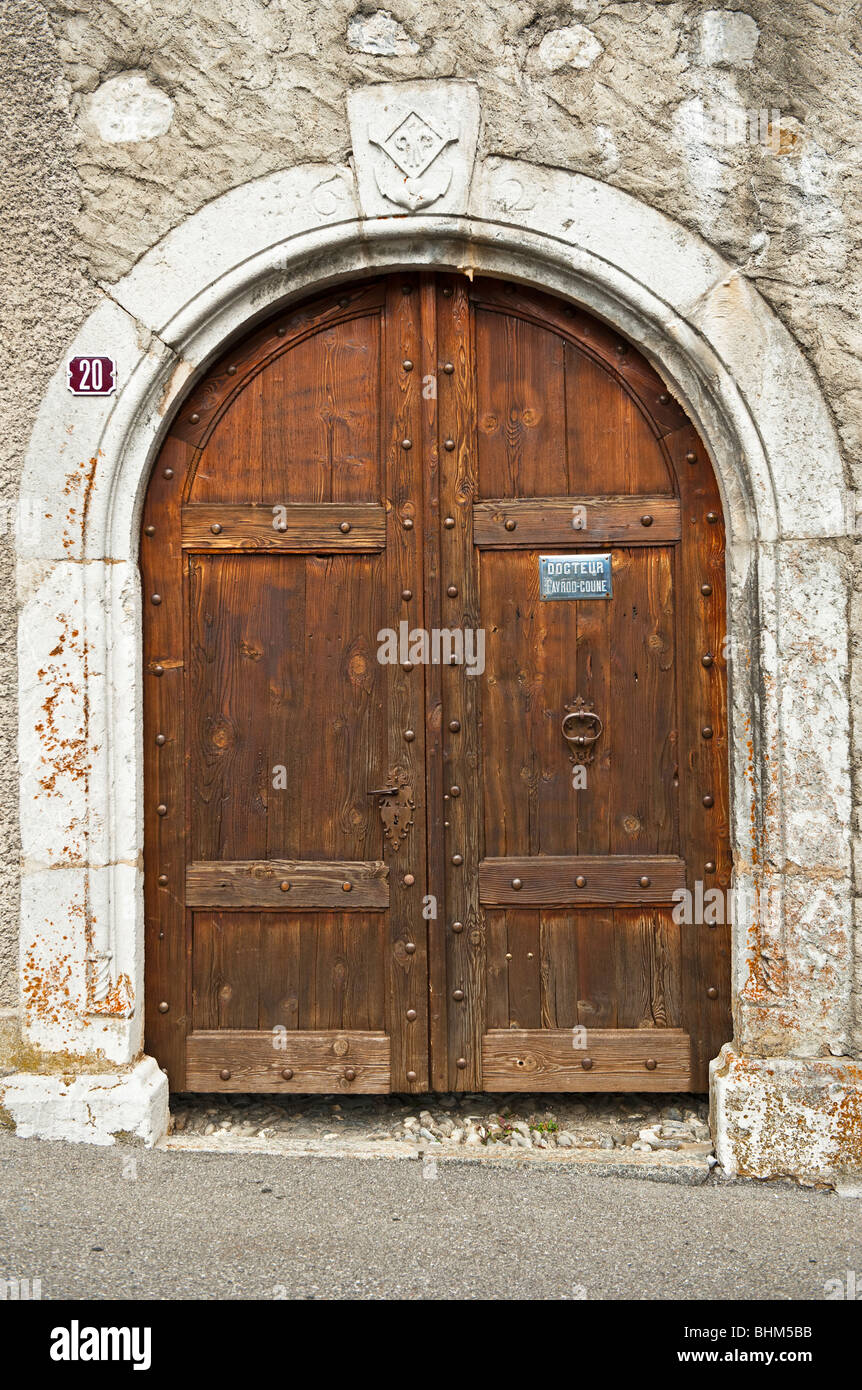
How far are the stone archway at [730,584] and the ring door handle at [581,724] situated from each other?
384mm

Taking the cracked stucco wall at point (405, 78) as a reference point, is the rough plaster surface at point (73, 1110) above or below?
below

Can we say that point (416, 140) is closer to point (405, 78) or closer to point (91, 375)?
point (405, 78)

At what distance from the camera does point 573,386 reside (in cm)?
299

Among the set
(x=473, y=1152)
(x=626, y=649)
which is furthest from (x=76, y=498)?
(x=473, y=1152)

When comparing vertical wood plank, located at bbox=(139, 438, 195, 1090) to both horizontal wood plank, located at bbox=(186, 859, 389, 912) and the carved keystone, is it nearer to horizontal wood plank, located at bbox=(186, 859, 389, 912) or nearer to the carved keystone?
horizontal wood plank, located at bbox=(186, 859, 389, 912)

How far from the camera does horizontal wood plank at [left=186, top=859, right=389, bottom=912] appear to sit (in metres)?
2.98

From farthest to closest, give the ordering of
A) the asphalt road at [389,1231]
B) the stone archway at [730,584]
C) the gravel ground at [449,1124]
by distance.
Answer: the gravel ground at [449,1124]
the stone archway at [730,584]
the asphalt road at [389,1231]

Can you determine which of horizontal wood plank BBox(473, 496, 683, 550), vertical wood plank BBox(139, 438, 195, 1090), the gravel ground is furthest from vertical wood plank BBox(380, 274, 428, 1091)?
vertical wood plank BBox(139, 438, 195, 1090)

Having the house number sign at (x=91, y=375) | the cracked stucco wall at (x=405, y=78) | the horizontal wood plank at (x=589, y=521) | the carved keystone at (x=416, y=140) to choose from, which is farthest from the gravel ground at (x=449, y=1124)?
the carved keystone at (x=416, y=140)

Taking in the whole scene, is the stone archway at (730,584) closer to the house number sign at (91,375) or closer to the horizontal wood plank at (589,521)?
the house number sign at (91,375)

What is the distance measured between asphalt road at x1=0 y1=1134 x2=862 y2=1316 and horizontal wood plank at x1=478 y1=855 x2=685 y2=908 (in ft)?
2.37

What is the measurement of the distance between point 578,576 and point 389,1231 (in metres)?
Result: 1.78

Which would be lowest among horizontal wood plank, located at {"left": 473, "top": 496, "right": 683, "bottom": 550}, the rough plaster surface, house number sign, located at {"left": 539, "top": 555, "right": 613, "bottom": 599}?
the rough plaster surface

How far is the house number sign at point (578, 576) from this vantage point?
117 inches
